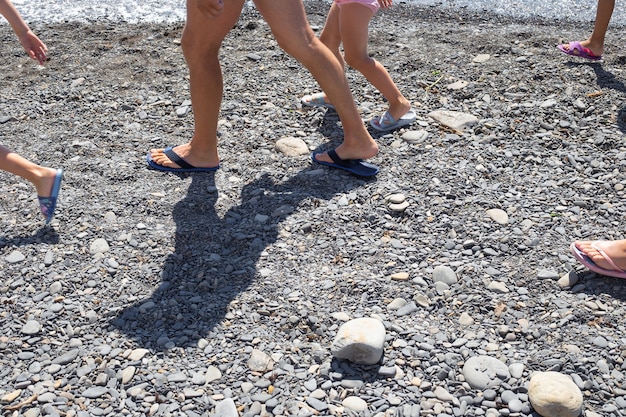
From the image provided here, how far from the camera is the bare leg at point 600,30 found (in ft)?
18.0

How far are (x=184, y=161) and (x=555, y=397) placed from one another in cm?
248

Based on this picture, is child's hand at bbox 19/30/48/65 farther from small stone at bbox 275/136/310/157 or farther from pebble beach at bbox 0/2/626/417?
small stone at bbox 275/136/310/157

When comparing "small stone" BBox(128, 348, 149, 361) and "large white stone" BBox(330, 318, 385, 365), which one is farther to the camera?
"small stone" BBox(128, 348, 149, 361)

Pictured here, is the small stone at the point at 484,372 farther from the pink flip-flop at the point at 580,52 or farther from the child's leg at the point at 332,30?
the pink flip-flop at the point at 580,52

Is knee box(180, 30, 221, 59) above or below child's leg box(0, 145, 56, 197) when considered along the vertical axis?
above

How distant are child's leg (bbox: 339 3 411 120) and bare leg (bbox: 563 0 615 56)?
1.66 metres

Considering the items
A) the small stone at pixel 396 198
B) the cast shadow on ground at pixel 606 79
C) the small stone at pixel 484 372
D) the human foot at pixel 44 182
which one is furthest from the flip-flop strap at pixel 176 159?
the cast shadow on ground at pixel 606 79

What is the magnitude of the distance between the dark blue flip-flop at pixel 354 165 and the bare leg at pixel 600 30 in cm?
229

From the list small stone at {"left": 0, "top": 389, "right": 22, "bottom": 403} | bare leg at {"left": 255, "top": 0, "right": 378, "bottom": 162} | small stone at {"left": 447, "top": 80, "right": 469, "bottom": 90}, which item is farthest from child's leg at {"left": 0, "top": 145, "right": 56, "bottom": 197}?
small stone at {"left": 447, "top": 80, "right": 469, "bottom": 90}

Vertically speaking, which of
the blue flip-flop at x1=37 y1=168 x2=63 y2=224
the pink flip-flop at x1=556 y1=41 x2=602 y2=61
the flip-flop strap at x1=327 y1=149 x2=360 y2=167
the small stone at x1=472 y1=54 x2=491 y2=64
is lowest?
the blue flip-flop at x1=37 y1=168 x2=63 y2=224

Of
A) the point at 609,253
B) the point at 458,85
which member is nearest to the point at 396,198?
the point at 609,253

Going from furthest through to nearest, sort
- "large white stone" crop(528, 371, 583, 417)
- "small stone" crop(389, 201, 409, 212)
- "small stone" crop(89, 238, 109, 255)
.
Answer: "small stone" crop(389, 201, 409, 212) < "small stone" crop(89, 238, 109, 255) < "large white stone" crop(528, 371, 583, 417)

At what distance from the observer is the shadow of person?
313cm

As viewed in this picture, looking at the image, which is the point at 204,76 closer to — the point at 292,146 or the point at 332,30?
the point at 292,146
